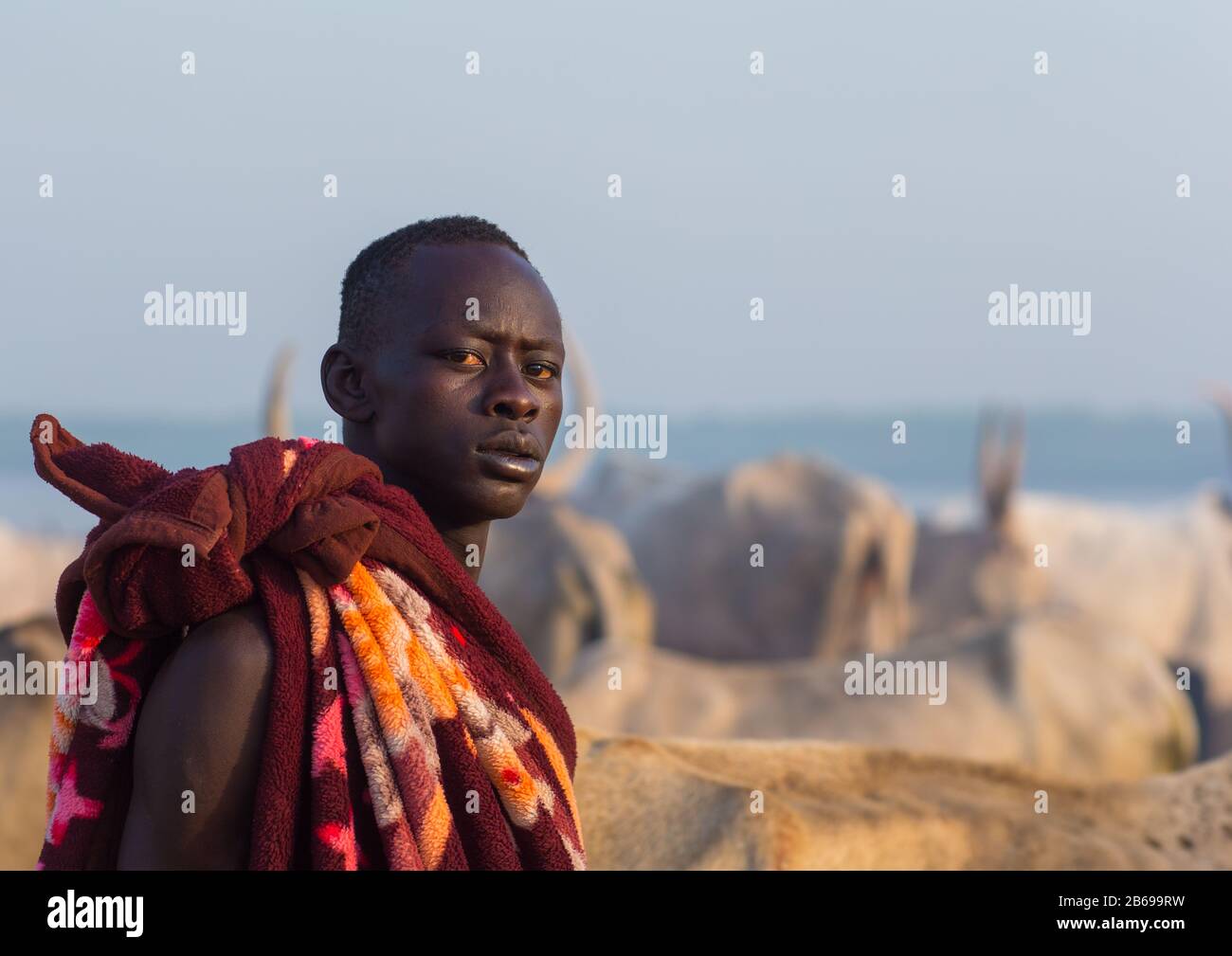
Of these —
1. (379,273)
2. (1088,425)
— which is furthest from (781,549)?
(1088,425)

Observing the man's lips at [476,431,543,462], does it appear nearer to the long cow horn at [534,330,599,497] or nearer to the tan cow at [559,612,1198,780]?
the tan cow at [559,612,1198,780]

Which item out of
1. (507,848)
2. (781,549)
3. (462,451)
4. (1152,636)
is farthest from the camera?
(1152,636)

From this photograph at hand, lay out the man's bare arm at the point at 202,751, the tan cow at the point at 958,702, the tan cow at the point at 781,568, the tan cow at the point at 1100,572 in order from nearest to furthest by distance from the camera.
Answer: the man's bare arm at the point at 202,751, the tan cow at the point at 958,702, the tan cow at the point at 781,568, the tan cow at the point at 1100,572

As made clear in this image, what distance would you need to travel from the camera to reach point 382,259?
198 cm

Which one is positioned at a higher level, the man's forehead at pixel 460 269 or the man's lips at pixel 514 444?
the man's forehead at pixel 460 269

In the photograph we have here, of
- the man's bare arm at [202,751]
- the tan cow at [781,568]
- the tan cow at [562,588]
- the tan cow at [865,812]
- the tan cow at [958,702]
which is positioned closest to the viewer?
the man's bare arm at [202,751]

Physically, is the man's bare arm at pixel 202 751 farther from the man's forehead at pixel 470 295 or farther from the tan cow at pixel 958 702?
the tan cow at pixel 958 702

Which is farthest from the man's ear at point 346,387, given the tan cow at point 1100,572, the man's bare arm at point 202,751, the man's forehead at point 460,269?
the tan cow at point 1100,572

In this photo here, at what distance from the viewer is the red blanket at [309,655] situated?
1587mm

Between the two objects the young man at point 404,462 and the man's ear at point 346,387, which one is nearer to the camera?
the young man at point 404,462

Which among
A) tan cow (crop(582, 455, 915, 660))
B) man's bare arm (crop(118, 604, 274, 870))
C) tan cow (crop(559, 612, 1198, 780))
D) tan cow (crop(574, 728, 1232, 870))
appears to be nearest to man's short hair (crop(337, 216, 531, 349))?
man's bare arm (crop(118, 604, 274, 870))

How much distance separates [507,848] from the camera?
174cm

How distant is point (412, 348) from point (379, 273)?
140 millimetres

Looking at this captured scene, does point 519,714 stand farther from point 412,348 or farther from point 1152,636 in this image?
point 1152,636
